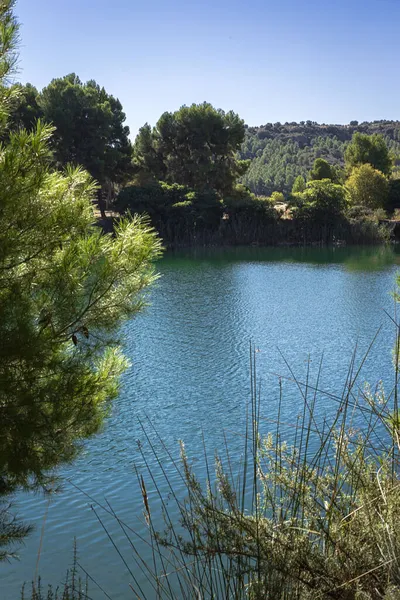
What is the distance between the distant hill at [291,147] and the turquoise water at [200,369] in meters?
48.0

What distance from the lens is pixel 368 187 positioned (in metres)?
43.5

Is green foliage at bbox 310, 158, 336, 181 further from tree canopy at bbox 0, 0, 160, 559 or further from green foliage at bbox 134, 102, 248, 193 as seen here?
tree canopy at bbox 0, 0, 160, 559

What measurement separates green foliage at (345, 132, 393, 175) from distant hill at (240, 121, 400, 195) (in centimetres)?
1767

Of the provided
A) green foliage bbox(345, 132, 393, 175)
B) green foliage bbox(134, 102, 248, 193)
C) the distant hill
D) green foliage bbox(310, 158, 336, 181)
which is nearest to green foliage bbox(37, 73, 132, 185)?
green foliage bbox(134, 102, 248, 193)

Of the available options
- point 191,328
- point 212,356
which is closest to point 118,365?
point 212,356

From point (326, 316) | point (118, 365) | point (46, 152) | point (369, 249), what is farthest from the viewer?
point (369, 249)

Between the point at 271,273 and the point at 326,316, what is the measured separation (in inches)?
371

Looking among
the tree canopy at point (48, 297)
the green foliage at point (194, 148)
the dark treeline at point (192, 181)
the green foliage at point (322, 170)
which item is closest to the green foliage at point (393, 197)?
the dark treeline at point (192, 181)

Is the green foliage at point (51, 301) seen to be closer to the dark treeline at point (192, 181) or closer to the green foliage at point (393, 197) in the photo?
the dark treeline at point (192, 181)

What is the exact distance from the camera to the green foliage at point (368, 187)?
43.4 metres

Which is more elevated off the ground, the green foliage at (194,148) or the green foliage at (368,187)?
the green foliage at (194,148)

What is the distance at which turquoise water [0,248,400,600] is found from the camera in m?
6.14

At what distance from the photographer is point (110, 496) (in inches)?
272

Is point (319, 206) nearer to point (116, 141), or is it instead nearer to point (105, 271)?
point (116, 141)
